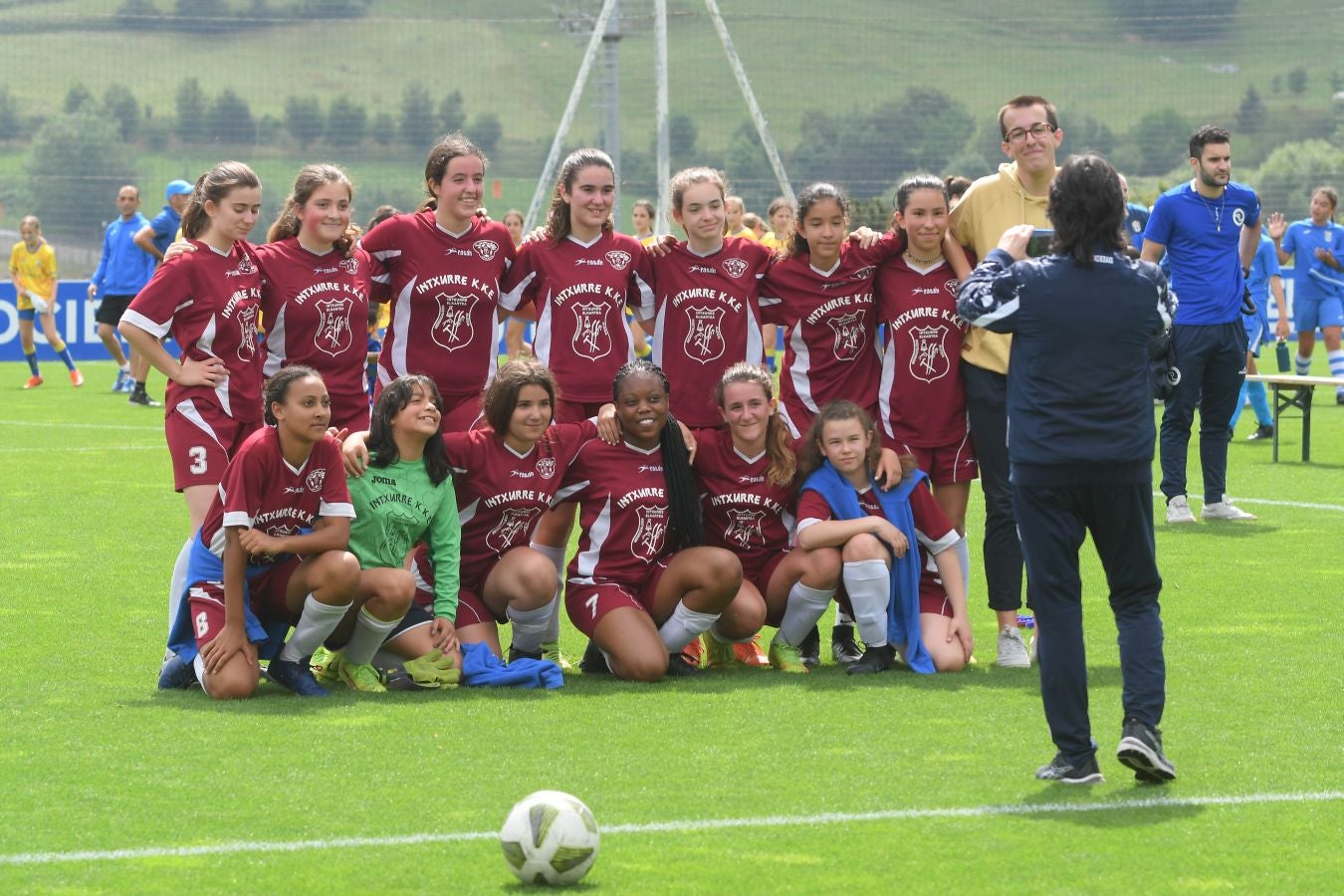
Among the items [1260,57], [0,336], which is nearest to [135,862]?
[0,336]

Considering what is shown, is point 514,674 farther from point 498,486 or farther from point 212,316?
point 212,316

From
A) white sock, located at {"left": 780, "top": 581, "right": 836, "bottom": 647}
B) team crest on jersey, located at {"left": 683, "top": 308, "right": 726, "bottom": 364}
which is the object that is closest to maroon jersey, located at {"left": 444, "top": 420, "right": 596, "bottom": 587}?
team crest on jersey, located at {"left": 683, "top": 308, "right": 726, "bottom": 364}

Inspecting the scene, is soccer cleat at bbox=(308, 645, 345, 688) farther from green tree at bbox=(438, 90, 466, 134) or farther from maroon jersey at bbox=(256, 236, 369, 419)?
green tree at bbox=(438, 90, 466, 134)

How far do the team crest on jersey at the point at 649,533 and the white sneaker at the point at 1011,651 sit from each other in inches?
53.8

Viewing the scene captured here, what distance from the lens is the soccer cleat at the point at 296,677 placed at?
6.56 m

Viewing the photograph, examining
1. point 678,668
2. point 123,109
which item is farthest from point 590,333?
point 123,109

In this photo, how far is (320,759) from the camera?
554cm

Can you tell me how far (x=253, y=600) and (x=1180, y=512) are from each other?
617 cm

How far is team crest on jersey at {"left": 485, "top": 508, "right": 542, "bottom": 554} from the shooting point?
23.1ft

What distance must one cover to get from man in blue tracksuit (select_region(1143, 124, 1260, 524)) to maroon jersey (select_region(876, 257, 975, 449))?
13.6 feet

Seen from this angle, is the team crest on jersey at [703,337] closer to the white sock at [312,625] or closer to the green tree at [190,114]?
the white sock at [312,625]

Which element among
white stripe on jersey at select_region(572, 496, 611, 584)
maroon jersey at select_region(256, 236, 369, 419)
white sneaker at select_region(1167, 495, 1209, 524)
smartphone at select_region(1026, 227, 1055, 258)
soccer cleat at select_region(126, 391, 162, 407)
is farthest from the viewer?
soccer cleat at select_region(126, 391, 162, 407)

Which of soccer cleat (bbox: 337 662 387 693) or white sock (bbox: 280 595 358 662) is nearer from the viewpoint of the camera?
white sock (bbox: 280 595 358 662)

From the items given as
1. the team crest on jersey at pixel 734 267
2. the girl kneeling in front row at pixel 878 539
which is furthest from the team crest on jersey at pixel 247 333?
the girl kneeling in front row at pixel 878 539
